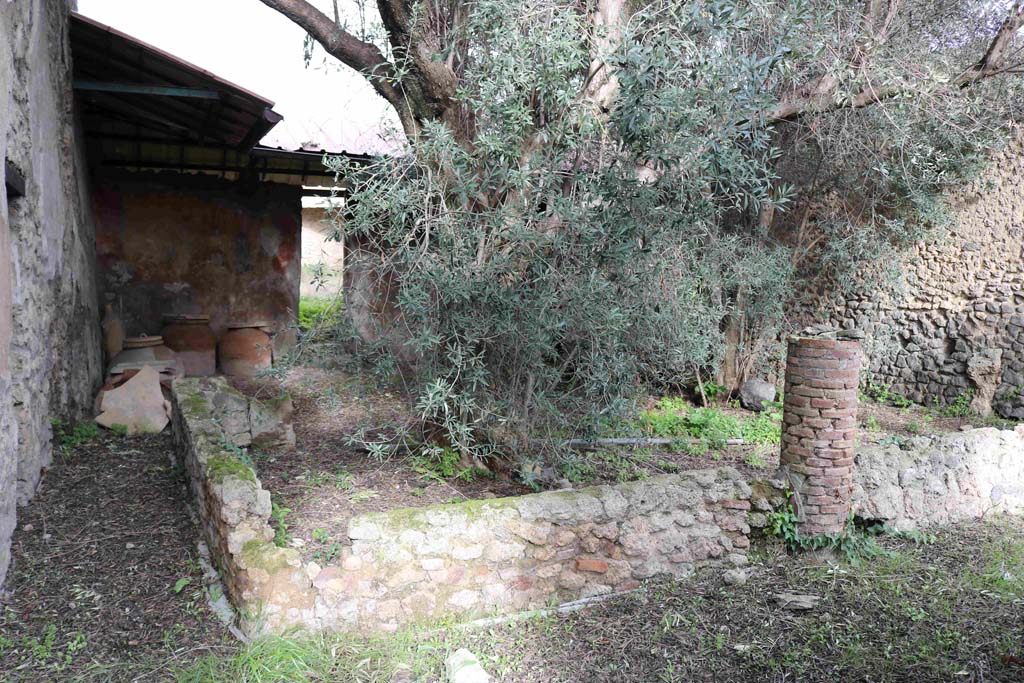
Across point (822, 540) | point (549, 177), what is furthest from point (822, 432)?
point (549, 177)

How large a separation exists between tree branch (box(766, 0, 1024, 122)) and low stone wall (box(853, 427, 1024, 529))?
9.95 feet

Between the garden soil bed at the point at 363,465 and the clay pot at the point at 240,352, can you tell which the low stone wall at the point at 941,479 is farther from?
the clay pot at the point at 240,352

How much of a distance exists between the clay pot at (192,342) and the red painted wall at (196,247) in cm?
53

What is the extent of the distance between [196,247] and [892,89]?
27.3 feet

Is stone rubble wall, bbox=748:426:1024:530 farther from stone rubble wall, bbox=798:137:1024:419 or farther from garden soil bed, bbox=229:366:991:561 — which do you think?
stone rubble wall, bbox=798:137:1024:419

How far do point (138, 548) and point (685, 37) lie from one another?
15.1ft

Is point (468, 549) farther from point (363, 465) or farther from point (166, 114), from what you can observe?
point (166, 114)

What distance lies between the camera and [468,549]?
3.95 meters

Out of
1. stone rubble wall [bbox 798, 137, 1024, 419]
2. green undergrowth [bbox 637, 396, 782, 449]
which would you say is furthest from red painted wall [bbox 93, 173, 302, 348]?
stone rubble wall [bbox 798, 137, 1024, 419]

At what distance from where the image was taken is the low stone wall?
5473mm

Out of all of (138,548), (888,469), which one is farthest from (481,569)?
(888,469)

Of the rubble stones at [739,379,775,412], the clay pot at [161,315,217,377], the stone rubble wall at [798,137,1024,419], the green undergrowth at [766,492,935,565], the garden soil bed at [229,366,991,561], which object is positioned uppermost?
the stone rubble wall at [798,137,1024,419]

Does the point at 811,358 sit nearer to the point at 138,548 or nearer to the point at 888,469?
the point at 888,469

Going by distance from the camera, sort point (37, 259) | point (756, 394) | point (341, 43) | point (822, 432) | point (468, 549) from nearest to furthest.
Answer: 1. point (468, 549)
2. point (822, 432)
3. point (37, 259)
4. point (341, 43)
5. point (756, 394)
